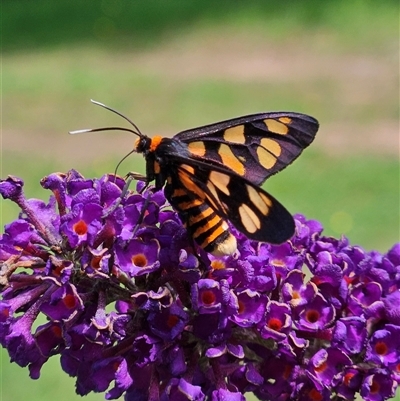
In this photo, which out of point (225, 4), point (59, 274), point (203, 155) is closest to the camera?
point (59, 274)

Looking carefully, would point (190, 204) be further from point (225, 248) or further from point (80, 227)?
point (80, 227)

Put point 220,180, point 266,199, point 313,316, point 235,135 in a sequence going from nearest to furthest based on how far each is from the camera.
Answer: point 266,199, point 220,180, point 313,316, point 235,135

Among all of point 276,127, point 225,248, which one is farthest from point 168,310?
point 276,127

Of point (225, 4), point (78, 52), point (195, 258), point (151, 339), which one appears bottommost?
point (78, 52)

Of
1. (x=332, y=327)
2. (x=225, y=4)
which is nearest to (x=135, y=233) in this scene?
(x=332, y=327)

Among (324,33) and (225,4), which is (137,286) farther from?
(225,4)

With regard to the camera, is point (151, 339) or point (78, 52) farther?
point (78, 52)
